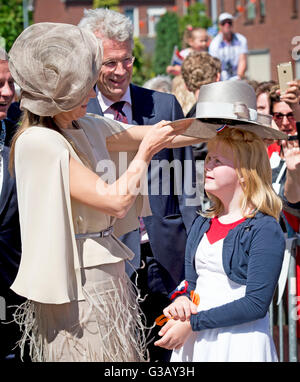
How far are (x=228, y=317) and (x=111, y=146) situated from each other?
97cm

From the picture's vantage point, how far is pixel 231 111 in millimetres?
2914

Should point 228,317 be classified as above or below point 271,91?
below

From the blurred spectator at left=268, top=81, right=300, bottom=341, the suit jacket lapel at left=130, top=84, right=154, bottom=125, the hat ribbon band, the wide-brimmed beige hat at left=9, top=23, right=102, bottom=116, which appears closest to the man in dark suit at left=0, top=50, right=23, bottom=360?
the suit jacket lapel at left=130, top=84, right=154, bottom=125

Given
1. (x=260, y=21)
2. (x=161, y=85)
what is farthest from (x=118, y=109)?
(x=260, y=21)

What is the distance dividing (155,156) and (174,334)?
1.48m

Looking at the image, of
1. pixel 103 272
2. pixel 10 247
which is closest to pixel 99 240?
pixel 103 272

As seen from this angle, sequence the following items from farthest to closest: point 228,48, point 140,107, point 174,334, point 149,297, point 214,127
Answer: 1. point 228,48
2. point 149,297
3. point 140,107
4. point 214,127
5. point 174,334

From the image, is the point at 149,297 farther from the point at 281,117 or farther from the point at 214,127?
the point at 214,127

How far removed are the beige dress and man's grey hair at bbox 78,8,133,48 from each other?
3.62ft

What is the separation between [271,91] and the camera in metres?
4.85

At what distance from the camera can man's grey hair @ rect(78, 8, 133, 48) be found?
3.98m

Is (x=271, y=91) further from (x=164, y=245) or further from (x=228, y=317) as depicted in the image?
(x=228, y=317)

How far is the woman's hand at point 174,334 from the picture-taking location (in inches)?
110

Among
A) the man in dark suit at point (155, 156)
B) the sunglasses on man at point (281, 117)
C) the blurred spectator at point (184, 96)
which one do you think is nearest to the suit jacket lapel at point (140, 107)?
the man in dark suit at point (155, 156)
